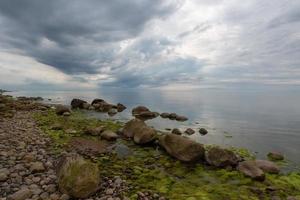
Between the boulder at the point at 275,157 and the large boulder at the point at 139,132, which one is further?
the large boulder at the point at 139,132

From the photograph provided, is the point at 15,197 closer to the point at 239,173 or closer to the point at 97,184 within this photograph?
the point at 97,184

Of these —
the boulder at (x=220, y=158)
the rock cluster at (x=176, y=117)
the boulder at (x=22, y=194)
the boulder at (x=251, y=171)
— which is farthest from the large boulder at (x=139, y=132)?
the rock cluster at (x=176, y=117)

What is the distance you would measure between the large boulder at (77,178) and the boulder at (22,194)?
3.16 feet

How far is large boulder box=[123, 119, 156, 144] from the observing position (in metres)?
16.8

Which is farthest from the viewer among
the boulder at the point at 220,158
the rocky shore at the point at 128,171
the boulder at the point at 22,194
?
the boulder at the point at 220,158

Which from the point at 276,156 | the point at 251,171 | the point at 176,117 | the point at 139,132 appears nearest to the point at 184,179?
the point at 251,171

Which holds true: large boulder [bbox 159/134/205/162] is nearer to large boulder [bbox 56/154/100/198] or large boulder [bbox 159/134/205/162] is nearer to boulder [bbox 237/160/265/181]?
boulder [bbox 237/160/265/181]

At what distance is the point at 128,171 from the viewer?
11.0 m

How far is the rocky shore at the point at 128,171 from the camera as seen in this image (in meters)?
8.23

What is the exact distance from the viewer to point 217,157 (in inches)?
516

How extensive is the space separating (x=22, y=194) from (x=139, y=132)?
10515 millimetres

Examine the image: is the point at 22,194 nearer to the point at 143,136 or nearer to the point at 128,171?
A: the point at 128,171

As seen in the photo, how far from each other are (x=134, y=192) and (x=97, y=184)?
1.37 meters

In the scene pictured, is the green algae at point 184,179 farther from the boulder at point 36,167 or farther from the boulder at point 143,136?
the boulder at point 36,167
